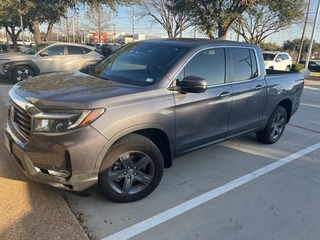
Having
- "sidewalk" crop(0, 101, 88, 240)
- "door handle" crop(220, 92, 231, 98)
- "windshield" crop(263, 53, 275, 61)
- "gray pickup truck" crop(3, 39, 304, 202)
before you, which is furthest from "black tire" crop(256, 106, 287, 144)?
"windshield" crop(263, 53, 275, 61)

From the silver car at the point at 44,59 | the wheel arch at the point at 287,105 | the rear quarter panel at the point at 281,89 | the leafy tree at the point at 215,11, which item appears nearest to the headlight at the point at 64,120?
the rear quarter panel at the point at 281,89

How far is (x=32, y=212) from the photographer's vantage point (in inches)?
108

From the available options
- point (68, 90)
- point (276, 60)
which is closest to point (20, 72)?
point (68, 90)

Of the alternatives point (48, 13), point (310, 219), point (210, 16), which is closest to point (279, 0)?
point (210, 16)

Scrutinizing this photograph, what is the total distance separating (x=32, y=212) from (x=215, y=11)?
55.4 ft

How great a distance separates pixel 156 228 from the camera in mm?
2703

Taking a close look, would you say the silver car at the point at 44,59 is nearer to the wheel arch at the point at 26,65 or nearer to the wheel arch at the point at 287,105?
the wheel arch at the point at 26,65

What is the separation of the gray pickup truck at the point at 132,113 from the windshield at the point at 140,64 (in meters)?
0.01

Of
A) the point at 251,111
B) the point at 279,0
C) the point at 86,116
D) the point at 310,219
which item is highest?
the point at 279,0

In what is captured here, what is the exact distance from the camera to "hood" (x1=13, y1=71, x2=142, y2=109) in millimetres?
2613

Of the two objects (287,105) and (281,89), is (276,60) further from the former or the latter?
(281,89)

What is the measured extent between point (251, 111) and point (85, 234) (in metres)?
2.99

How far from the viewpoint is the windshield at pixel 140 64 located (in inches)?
130

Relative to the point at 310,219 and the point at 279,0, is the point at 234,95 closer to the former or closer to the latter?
the point at 310,219
